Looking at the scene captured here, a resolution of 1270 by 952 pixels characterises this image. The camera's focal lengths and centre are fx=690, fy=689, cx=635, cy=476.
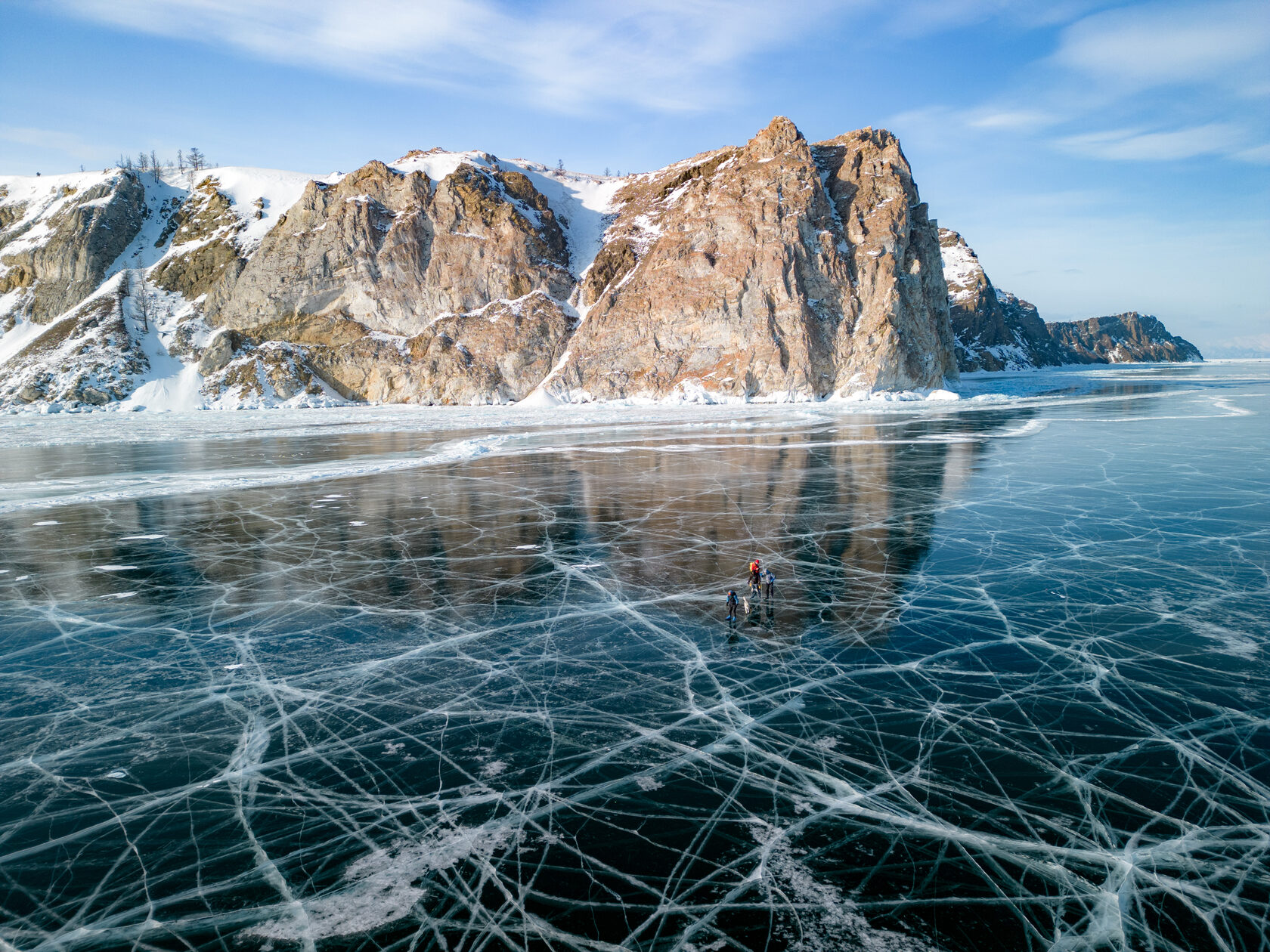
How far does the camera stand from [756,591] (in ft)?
30.4

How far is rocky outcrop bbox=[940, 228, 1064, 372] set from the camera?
14300 cm

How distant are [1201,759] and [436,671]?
681cm

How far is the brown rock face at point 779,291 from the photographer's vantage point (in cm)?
7119

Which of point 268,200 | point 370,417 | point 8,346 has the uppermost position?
point 268,200

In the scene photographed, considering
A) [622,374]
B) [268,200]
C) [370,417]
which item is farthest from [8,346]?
[622,374]

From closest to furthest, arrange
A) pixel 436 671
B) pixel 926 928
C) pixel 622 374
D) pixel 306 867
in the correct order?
pixel 926 928
pixel 306 867
pixel 436 671
pixel 622 374

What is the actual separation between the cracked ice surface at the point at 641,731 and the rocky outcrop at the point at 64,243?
101285 millimetres

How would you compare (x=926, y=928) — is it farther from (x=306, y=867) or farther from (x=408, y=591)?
(x=408, y=591)

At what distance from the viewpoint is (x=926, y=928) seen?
3.84 m

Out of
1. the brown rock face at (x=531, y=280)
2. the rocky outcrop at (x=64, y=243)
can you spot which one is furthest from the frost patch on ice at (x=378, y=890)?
the rocky outcrop at (x=64, y=243)

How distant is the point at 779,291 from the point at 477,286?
3792cm

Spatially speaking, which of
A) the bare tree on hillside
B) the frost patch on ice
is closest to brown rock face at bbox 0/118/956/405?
the bare tree on hillside

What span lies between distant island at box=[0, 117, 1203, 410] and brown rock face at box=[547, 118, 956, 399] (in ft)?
0.80

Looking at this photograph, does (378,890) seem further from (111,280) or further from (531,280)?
(111,280)
